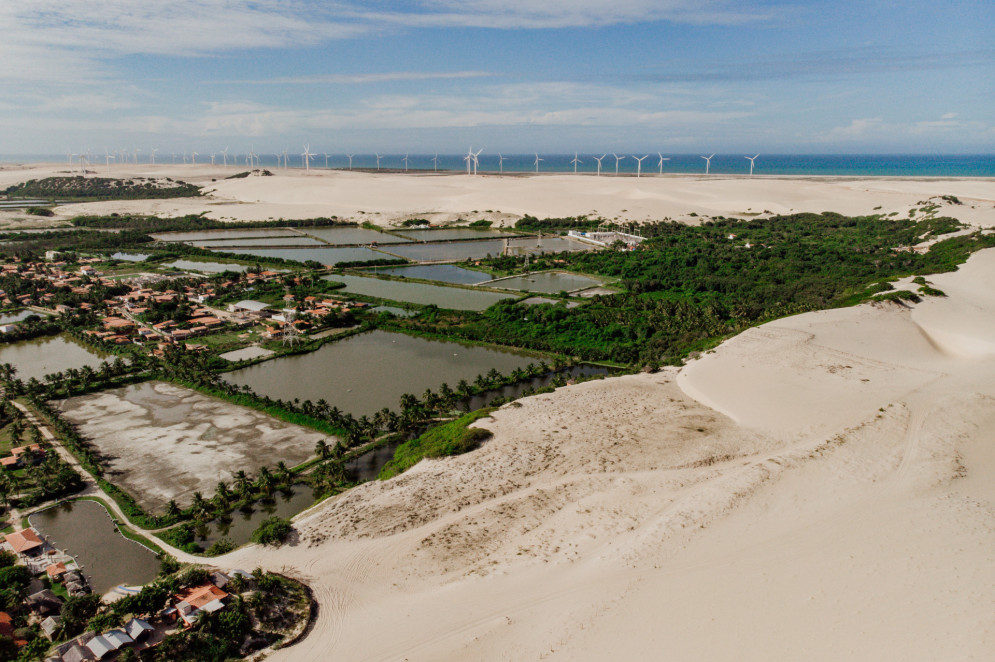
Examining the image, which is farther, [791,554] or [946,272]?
[946,272]

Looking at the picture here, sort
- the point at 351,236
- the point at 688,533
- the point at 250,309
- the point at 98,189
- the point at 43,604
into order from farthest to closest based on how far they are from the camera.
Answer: the point at 98,189
the point at 351,236
the point at 250,309
the point at 688,533
the point at 43,604

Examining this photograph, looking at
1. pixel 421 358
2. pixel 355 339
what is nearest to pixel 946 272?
pixel 421 358

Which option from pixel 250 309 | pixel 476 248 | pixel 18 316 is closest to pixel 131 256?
pixel 18 316

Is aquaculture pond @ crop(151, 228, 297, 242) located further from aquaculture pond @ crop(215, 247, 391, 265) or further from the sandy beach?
the sandy beach

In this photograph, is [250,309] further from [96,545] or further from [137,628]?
[137,628]

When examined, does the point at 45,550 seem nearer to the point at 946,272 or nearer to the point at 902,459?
the point at 902,459

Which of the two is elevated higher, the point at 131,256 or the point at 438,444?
the point at 131,256
